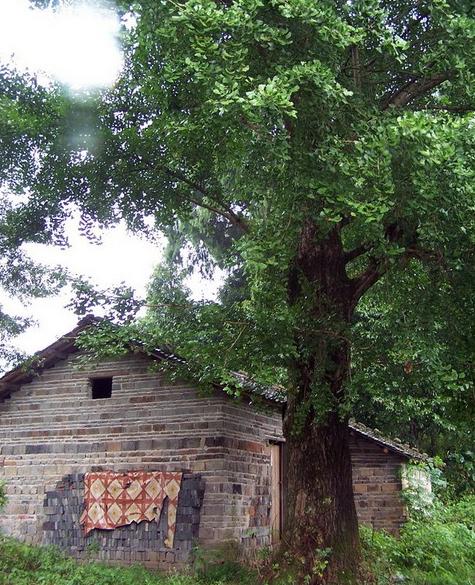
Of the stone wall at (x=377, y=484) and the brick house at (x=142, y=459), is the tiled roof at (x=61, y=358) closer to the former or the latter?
the brick house at (x=142, y=459)

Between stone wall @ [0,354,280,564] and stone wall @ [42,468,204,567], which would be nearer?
stone wall @ [42,468,204,567]

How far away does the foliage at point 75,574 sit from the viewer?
980 centimetres

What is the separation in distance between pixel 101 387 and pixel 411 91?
833 cm

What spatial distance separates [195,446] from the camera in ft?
37.0

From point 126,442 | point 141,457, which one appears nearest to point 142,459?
point 141,457

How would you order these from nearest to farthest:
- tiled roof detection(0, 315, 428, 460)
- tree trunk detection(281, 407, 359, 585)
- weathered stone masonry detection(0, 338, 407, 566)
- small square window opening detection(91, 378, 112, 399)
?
tree trunk detection(281, 407, 359, 585)
weathered stone masonry detection(0, 338, 407, 566)
tiled roof detection(0, 315, 428, 460)
small square window opening detection(91, 378, 112, 399)

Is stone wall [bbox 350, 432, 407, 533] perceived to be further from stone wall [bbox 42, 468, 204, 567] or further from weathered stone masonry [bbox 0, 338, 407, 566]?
stone wall [bbox 42, 468, 204, 567]

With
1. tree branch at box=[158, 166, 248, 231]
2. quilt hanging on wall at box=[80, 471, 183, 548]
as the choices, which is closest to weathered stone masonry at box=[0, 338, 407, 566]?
quilt hanging on wall at box=[80, 471, 183, 548]

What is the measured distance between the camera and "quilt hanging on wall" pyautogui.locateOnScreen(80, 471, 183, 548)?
11031mm

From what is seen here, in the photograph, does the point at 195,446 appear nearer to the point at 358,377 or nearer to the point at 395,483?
the point at 358,377

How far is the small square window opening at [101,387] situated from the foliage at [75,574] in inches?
123

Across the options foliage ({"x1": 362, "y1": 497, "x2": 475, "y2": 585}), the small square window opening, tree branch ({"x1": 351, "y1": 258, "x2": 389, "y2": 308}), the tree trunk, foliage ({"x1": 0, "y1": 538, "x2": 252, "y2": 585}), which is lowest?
foliage ({"x1": 0, "y1": 538, "x2": 252, "y2": 585})

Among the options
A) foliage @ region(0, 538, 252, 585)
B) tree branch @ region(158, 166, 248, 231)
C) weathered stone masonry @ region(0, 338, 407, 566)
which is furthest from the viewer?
weathered stone masonry @ region(0, 338, 407, 566)

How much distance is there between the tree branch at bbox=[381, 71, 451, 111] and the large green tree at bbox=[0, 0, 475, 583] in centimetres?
3
